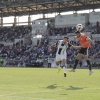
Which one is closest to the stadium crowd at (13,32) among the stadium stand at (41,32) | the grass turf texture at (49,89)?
the stadium stand at (41,32)

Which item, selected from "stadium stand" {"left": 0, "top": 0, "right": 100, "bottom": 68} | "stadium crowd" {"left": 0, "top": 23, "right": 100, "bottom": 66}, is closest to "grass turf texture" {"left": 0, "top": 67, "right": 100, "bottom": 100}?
"stadium crowd" {"left": 0, "top": 23, "right": 100, "bottom": 66}

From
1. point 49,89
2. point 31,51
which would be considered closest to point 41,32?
point 31,51

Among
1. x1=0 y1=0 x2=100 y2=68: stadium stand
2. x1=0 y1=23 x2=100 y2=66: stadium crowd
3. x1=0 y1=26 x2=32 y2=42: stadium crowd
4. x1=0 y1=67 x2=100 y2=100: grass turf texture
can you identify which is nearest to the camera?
x1=0 y1=67 x2=100 y2=100: grass turf texture

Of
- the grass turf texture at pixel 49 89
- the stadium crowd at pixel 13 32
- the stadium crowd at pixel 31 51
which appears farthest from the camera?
the stadium crowd at pixel 13 32

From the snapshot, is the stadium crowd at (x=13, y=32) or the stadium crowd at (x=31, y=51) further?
the stadium crowd at (x=13, y=32)

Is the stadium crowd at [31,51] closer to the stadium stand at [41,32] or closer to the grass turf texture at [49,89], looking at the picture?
the stadium stand at [41,32]

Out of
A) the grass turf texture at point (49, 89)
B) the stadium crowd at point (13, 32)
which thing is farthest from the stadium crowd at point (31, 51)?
the grass turf texture at point (49, 89)

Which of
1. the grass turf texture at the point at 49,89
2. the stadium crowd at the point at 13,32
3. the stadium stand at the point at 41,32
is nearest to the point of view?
the grass turf texture at the point at 49,89

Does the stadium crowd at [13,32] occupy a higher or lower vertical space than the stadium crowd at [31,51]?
higher

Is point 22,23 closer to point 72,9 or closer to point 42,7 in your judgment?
point 42,7

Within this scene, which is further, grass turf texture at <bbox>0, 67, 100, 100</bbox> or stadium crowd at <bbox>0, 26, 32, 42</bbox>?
stadium crowd at <bbox>0, 26, 32, 42</bbox>

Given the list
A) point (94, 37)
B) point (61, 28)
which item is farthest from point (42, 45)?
point (94, 37)

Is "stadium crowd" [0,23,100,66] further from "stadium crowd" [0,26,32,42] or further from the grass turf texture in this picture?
the grass turf texture

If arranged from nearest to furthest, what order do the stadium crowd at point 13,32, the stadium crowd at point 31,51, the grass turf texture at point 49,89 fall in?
the grass turf texture at point 49,89 < the stadium crowd at point 31,51 < the stadium crowd at point 13,32
